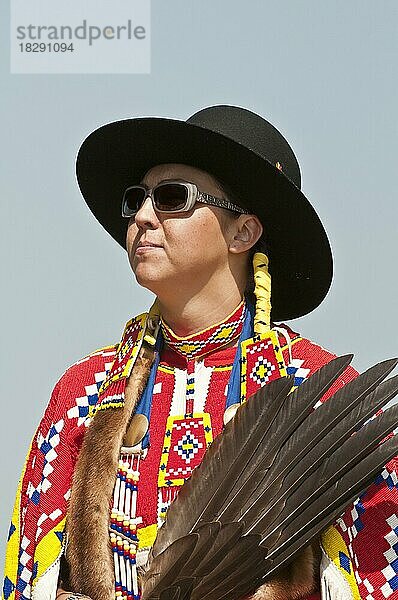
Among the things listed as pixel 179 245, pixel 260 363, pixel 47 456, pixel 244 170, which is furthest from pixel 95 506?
pixel 244 170

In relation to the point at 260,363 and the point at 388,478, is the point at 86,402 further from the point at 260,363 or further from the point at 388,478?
the point at 388,478

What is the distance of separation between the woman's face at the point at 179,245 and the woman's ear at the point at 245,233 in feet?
0.14

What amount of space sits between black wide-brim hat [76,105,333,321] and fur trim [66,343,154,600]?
0.68 meters

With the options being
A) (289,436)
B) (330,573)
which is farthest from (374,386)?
(330,573)

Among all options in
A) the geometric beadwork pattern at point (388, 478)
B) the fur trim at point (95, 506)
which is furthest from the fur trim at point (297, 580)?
the fur trim at point (95, 506)

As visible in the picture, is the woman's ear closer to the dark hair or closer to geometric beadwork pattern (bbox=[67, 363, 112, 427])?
the dark hair

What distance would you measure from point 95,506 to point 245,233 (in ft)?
2.99

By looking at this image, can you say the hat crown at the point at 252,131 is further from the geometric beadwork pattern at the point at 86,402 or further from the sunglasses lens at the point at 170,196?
the geometric beadwork pattern at the point at 86,402

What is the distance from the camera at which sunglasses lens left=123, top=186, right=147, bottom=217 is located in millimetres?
3559

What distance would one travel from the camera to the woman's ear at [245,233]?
3605mm

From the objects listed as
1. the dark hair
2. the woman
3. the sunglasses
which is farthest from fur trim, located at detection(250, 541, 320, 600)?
the sunglasses

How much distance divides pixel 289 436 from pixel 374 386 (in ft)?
0.86

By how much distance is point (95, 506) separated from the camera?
11.0ft

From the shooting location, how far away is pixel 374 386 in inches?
129
